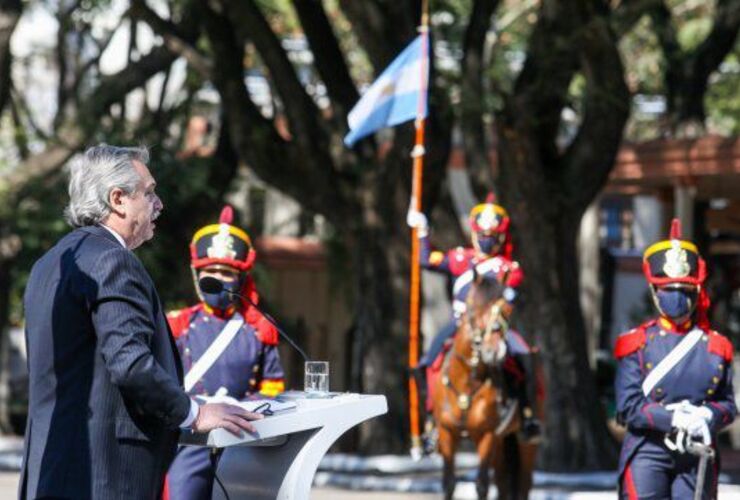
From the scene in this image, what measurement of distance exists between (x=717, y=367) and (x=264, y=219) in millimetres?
32675

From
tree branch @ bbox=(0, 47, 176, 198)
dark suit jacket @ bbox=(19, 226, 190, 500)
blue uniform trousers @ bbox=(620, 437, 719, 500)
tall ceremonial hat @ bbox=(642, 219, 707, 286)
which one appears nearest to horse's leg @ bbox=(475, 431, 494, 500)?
tall ceremonial hat @ bbox=(642, 219, 707, 286)

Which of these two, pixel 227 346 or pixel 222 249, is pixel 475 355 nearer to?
pixel 222 249

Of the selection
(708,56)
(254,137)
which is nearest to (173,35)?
(254,137)

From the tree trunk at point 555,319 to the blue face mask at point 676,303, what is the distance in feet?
29.2

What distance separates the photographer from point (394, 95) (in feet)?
53.4

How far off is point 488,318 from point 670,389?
11.9ft

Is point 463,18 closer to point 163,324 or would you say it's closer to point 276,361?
point 276,361

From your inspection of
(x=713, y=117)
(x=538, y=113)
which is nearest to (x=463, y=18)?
(x=713, y=117)

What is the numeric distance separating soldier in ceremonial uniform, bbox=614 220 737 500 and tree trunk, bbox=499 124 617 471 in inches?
352

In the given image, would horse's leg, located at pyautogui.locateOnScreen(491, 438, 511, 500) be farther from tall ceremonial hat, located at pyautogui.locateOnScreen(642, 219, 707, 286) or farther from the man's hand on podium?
the man's hand on podium

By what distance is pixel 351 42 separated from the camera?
29.3 metres

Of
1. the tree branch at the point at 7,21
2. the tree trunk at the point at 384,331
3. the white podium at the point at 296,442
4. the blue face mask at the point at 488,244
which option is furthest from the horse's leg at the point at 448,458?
the white podium at the point at 296,442

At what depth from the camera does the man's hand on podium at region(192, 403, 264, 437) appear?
18.3 feet

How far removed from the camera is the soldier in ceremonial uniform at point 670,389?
910cm
